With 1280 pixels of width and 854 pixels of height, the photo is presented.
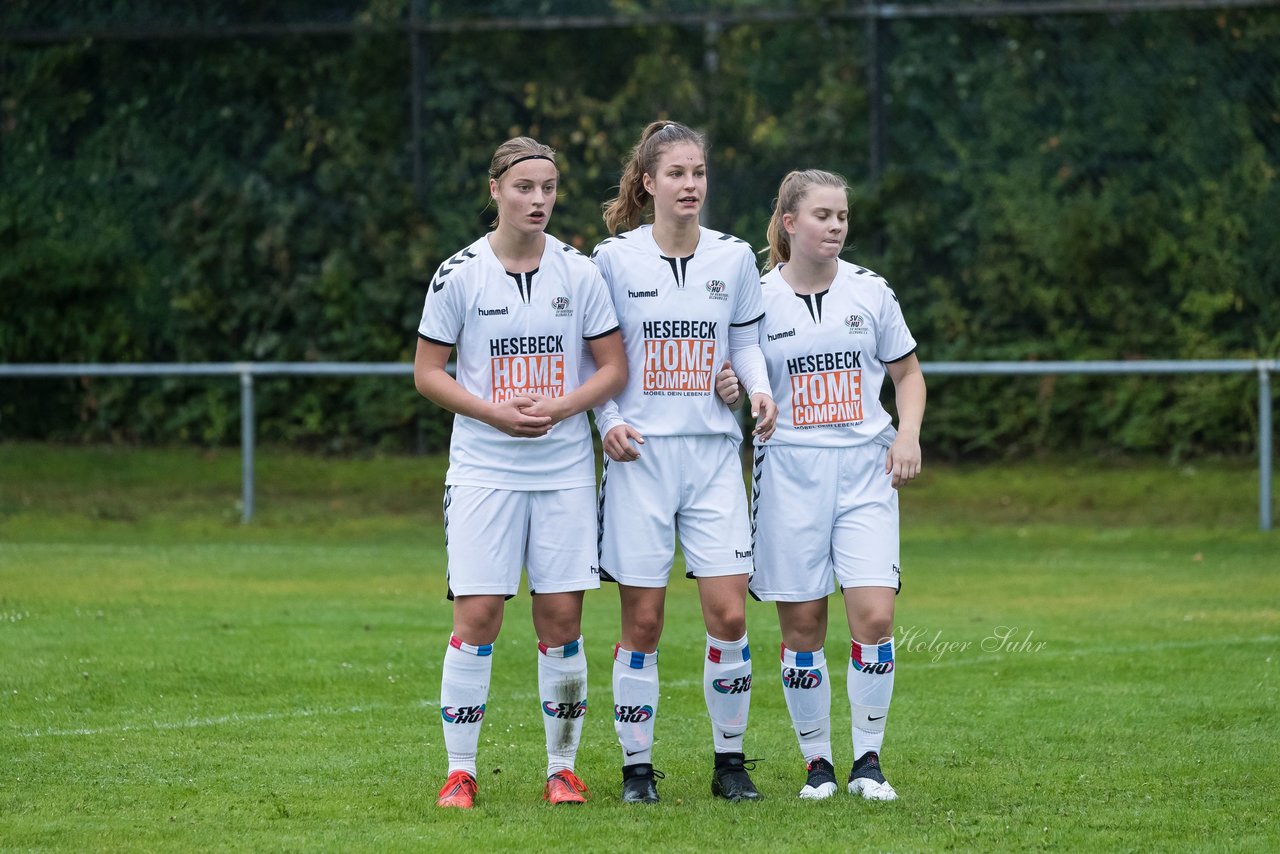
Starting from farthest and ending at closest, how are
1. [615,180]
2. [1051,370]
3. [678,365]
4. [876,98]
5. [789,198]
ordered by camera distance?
[615,180] → [876,98] → [1051,370] → [789,198] → [678,365]

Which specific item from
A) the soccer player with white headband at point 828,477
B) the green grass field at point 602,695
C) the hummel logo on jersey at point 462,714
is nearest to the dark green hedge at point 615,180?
the green grass field at point 602,695

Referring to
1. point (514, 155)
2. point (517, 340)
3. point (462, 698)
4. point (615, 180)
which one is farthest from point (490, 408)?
point (615, 180)

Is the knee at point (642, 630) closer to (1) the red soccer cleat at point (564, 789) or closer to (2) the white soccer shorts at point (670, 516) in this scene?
(2) the white soccer shorts at point (670, 516)

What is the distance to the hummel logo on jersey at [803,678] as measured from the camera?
555 cm

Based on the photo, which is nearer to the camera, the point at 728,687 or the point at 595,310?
the point at 595,310

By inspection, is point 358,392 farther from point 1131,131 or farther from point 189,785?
point 189,785

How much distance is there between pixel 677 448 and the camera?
17.7 feet

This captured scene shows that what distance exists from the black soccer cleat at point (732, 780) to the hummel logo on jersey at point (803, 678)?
0.27m

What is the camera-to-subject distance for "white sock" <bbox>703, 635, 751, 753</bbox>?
5.50m

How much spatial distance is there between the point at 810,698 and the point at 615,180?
10528 millimetres

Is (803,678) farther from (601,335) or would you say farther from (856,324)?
(601,335)

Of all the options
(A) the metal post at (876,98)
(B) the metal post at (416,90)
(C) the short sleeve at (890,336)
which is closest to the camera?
(C) the short sleeve at (890,336)

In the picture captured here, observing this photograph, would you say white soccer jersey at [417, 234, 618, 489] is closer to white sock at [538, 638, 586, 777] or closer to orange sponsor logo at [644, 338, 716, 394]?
orange sponsor logo at [644, 338, 716, 394]

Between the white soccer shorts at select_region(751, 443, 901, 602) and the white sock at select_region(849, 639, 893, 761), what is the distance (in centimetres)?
21
